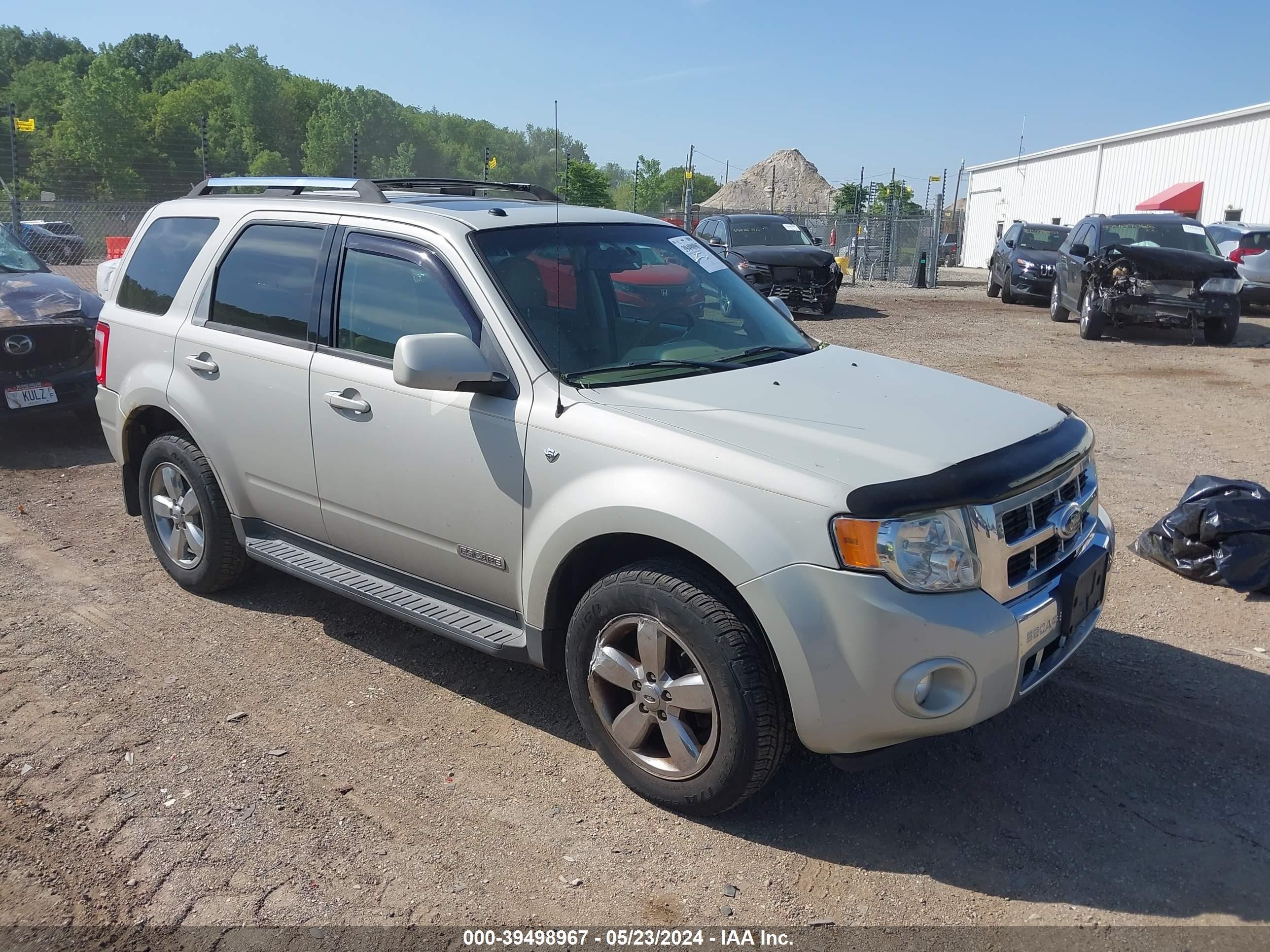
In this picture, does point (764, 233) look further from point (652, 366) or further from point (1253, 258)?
point (652, 366)

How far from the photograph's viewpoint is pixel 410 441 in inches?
150

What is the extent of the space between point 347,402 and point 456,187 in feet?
5.38

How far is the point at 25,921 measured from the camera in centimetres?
284

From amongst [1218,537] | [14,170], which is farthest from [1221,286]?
[14,170]

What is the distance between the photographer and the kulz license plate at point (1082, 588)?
10.6ft

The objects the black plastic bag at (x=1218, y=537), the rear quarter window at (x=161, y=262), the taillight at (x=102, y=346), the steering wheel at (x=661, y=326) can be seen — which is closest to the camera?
the steering wheel at (x=661, y=326)

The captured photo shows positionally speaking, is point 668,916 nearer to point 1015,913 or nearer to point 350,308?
point 1015,913

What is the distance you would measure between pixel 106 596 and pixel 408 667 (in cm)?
186

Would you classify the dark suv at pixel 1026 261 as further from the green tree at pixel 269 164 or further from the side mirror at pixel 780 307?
the green tree at pixel 269 164

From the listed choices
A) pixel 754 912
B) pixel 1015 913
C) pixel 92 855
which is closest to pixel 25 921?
pixel 92 855

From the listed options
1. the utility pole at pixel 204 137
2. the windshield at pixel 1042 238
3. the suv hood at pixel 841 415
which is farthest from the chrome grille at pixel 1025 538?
the windshield at pixel 1042 238

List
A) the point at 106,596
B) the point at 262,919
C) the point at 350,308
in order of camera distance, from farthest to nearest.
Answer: the point at 106,596 → the point at 350,308 → the point at 262,919

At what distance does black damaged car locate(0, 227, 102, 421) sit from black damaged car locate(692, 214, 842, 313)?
9.98 metres

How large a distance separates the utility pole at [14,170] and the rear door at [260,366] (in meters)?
12.9
